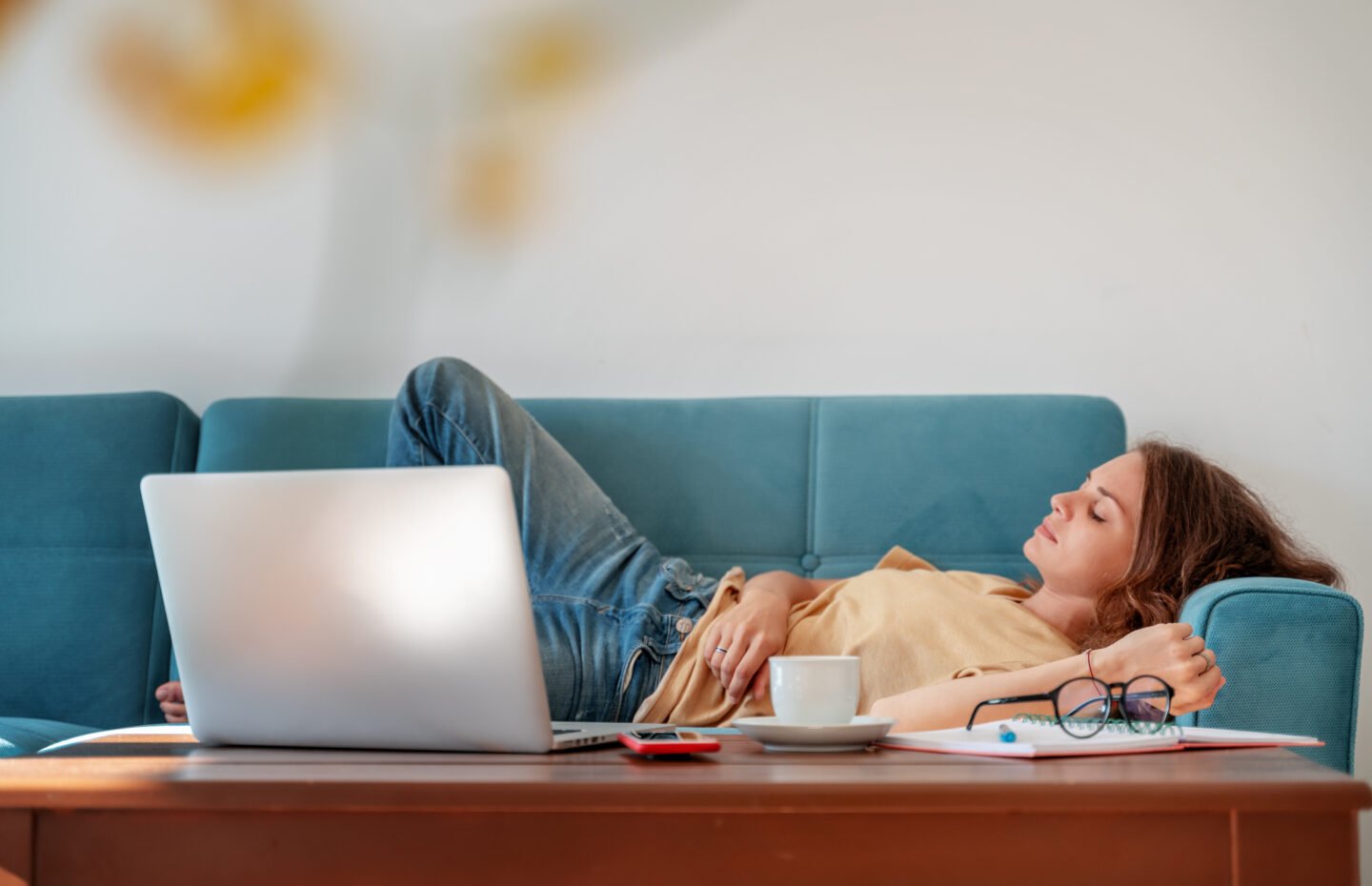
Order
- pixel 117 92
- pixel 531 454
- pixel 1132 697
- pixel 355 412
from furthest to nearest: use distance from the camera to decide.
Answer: pixel 117 92, pixel 355 412, pixel 531 454, pixel 1132 697

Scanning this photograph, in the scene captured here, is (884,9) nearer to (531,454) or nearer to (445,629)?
(531,454)

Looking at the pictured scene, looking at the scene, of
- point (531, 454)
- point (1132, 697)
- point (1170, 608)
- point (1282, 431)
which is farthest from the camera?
point (1282, 431)

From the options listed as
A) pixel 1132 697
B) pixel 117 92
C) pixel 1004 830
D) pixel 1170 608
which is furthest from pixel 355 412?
pixel 1004 830

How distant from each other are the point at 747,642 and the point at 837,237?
Answer: 104 centimetres

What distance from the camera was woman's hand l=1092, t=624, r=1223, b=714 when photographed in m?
1.12

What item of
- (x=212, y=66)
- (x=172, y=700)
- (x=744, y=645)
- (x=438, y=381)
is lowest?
(x=172, y=700)

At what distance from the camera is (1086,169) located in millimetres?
2379

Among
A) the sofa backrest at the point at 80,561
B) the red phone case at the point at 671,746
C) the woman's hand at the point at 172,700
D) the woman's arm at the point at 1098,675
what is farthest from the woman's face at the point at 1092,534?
the sofa backrest at the point at 80,561

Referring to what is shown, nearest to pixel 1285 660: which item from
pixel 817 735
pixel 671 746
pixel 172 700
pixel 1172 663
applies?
pixel 1172 663

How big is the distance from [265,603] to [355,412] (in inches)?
50.2

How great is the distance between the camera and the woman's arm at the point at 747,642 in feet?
5.38

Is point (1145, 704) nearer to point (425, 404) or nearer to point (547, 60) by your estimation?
point (425, 404)

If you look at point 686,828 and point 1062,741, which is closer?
point 686,828

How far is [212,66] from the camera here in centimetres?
252
